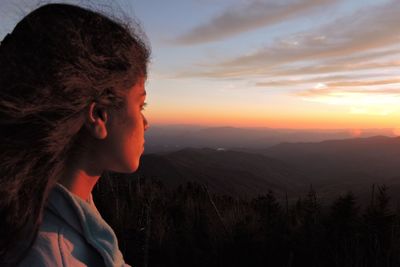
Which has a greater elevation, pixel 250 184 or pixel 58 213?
pixel 58 213

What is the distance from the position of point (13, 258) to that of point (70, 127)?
1.27ft

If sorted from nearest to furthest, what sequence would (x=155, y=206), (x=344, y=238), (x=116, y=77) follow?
(x=116, y=77) < (x=344, y=238) < (x=155, y=206)

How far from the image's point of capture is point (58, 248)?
3.13 feet


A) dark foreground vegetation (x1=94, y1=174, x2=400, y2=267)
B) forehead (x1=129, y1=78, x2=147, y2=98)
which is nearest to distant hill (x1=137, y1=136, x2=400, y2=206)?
dark foreground vegetation (x1=94, y1=174, x2=400, y2=267)

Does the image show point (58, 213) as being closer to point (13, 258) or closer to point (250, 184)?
point (13, 258)

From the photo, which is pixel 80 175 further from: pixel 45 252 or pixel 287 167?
pixel 287 167

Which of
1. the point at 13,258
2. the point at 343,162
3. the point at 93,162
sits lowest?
the point at 343,162

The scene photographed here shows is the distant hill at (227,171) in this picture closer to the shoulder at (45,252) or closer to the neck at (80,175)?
the neck at (80,175)

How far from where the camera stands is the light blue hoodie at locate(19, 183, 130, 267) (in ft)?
3.10

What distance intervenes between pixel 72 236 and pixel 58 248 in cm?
7

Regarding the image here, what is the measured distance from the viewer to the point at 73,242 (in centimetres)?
101

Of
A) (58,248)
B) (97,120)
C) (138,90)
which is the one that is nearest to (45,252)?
(58,248)

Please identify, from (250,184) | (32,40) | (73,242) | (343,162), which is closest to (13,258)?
(73,242)

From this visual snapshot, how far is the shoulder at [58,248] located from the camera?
3.01 ft
